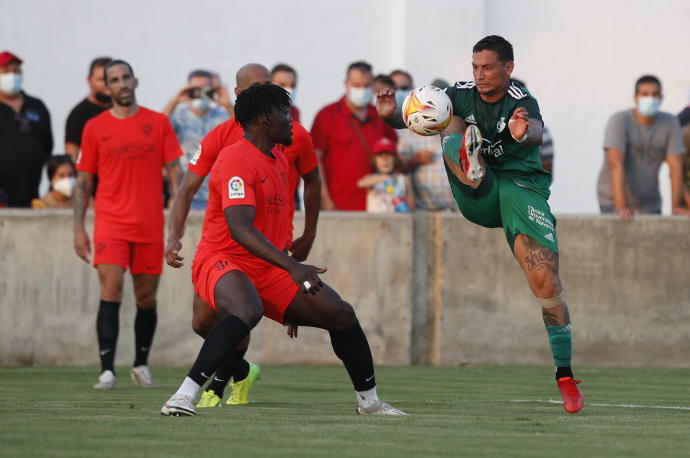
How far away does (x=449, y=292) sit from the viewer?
15.5 m

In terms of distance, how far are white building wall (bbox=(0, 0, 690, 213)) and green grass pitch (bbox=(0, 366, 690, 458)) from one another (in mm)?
8855

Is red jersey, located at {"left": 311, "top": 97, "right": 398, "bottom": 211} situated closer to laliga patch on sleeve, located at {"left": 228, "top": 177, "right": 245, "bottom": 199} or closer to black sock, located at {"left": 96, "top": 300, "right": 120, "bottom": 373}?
black sock, located at {"left": 96, "top": 300, "right": 120, "bottom": 373}

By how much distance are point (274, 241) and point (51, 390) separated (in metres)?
3.57

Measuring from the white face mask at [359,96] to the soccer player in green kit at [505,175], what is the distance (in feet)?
21.2

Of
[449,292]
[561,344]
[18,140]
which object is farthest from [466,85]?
[18,140]

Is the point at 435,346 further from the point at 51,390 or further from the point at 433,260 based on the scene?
the point at 51,390

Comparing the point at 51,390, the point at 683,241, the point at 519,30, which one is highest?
the point at 519,30

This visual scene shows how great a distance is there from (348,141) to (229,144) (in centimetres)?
620

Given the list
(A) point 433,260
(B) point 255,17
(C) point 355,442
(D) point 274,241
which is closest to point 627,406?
(D) point 274,241

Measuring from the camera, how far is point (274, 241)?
9.15 m

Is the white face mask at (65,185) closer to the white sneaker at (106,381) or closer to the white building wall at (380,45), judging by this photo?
the white sneaker at (106,381)

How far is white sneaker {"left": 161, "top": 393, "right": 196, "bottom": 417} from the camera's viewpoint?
8391 millimetres

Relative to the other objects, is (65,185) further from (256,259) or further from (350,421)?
(350,421)

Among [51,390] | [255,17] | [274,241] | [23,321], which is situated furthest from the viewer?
[255,17]
